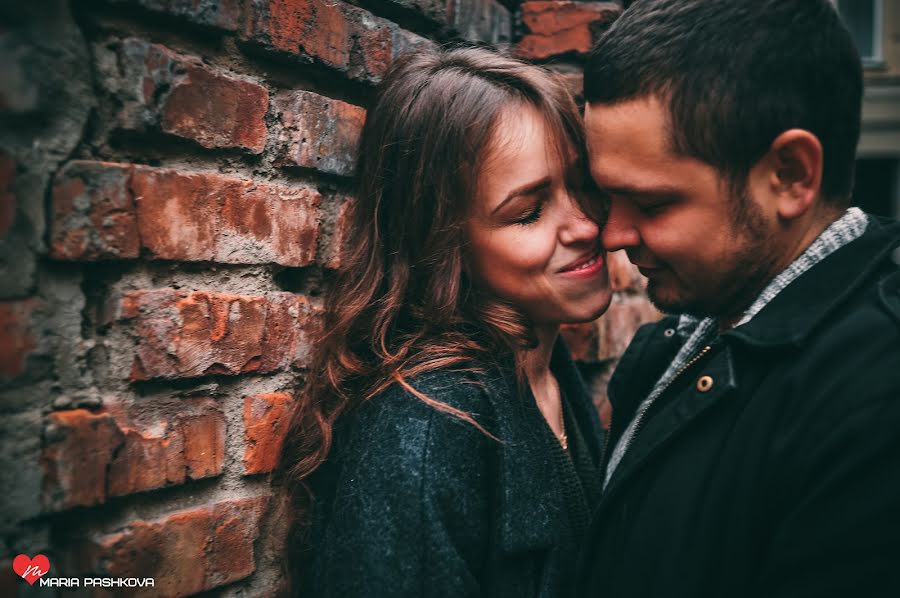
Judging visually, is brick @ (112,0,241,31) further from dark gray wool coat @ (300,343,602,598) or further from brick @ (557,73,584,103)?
brick @ (557,73,584,103)

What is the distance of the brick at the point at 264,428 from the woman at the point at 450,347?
1.6 inches

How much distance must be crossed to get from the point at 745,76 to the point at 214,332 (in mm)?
968

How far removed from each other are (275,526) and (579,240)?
0.82m

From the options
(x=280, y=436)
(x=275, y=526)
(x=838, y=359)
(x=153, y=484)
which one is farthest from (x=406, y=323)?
(x=838, y=359)

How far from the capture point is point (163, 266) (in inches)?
39.9

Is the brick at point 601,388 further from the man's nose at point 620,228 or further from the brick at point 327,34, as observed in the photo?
the brick at point 327,34

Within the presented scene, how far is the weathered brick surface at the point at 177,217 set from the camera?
902 millimetres

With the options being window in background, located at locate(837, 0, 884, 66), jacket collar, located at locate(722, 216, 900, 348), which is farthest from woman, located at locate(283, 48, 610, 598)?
window in background, located at locate(837, 0, 884, 66)

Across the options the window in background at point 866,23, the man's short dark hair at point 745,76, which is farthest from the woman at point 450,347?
the window in background at point 866,23

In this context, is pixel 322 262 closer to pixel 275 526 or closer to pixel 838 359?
pixel 275 526

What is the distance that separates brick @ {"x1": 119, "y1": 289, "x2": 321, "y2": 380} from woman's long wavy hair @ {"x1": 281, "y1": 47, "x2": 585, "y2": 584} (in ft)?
0.35

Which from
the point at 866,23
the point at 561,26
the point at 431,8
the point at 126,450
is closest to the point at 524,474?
the point at 126,450

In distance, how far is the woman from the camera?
118cm

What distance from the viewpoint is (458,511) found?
121cm
